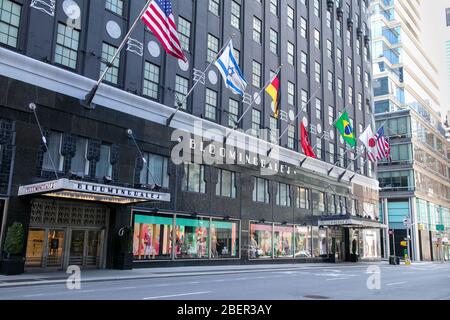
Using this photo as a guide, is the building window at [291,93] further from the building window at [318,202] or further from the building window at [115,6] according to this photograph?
the building window at [115,6]

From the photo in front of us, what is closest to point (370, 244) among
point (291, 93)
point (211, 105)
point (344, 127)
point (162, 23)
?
point (291, 93)

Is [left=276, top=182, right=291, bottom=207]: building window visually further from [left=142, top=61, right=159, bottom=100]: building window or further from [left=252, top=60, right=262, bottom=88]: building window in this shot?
A: [left=142, top=61, right=159, bottom=100]: building window

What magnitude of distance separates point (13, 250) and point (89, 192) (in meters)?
4.15

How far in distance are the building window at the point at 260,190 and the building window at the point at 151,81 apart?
12186 millimetres

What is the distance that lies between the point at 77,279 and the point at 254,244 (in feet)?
65.9

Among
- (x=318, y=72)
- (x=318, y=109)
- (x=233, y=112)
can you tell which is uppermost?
(x=318, y=72)

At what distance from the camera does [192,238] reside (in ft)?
107

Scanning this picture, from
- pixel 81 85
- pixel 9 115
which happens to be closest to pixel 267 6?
pixel 81 85

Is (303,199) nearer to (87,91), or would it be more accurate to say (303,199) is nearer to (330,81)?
(330,81)

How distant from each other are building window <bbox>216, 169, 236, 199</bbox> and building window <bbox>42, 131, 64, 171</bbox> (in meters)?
13.0

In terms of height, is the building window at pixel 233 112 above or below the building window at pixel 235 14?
below

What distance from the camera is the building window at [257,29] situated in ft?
136

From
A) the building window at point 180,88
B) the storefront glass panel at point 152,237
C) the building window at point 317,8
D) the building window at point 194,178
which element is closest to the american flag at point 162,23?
the building window at point 180,88

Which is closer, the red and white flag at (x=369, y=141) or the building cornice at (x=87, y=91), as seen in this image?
the building cornice at (x=87, y=91)
